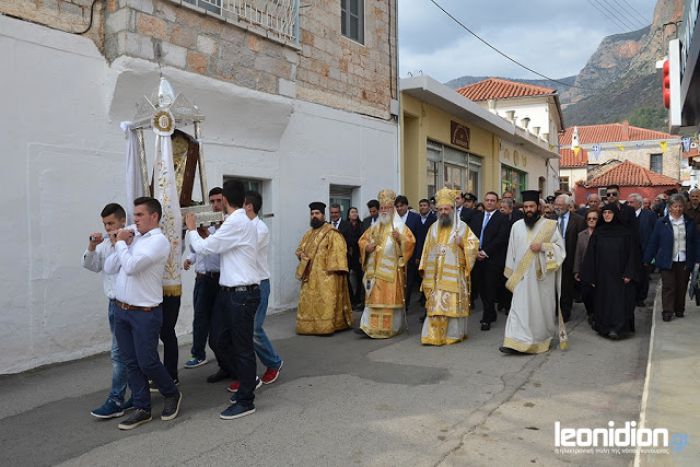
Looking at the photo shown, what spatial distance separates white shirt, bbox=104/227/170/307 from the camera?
415 cm

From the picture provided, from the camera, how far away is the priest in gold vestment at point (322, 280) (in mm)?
7680

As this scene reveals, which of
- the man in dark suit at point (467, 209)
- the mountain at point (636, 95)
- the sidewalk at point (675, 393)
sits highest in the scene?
the mountain at point (636, 95)

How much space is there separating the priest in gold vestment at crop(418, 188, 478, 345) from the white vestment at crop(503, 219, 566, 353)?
57 cm

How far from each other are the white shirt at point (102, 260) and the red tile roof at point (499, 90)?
23.3 metres

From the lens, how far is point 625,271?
7207 mm

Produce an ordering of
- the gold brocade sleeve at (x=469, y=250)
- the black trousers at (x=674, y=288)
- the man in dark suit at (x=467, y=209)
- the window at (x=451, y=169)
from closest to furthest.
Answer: the gold brocade sleeve at (x=469, y=250) → the black trousers at (x=674, y=288) → the man in dark suit at (x=467, y=209) → the window at (x=451, y=169)

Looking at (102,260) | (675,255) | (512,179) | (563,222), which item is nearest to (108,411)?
(102,260)

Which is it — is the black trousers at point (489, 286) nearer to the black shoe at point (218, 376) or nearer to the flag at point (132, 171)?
the black shoe at point (218, 376)

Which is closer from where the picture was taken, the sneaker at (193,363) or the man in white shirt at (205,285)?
the man in white shirt at (205,285)

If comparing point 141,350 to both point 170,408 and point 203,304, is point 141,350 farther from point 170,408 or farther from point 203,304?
point 203,304

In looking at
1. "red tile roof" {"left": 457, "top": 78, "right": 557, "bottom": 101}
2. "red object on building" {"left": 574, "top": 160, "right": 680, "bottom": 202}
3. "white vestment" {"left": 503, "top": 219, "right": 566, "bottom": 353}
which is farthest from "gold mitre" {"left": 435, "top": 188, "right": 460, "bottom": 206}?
"red object on building" {"left": 574, "top": 160, "right": 680, "bottom": 202}

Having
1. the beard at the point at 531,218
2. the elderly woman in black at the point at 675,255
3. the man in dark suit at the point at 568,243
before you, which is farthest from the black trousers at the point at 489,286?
the elderly woman in black at the point at 675,255

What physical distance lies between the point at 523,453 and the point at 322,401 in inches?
68.1

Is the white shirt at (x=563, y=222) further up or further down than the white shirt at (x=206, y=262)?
further up
